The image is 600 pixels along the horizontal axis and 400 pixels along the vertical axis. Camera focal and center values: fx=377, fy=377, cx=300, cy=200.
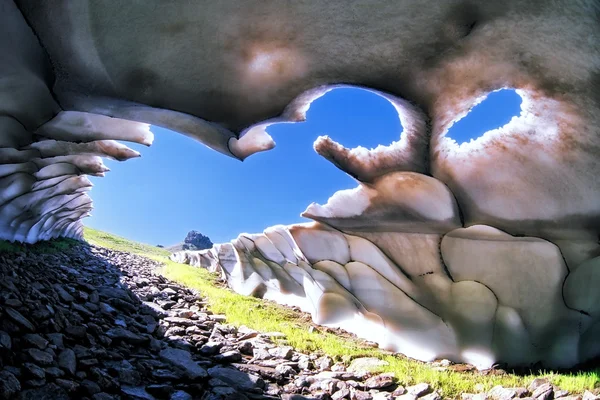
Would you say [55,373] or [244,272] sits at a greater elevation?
[244,272]

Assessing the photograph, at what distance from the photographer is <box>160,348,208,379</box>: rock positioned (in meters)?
3.22

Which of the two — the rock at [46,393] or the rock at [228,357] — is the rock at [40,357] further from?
the rock at [228,357]

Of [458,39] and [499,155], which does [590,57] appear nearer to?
[458,39]

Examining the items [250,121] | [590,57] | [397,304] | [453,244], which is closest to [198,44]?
[250,121]

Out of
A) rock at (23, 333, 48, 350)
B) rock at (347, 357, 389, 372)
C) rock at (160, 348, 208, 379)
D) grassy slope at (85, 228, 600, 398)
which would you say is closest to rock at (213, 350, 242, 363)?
rock at (160, 348, 208, 379)

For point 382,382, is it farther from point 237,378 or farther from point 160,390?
point 160,390

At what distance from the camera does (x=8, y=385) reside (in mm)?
2115

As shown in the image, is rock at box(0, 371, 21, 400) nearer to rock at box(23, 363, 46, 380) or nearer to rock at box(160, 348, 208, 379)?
rock at box(23, 363, 46, 380)

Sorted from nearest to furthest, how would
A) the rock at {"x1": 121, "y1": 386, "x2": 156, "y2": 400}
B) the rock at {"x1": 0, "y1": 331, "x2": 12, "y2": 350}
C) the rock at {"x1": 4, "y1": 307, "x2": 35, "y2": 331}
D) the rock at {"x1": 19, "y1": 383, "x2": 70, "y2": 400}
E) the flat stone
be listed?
the rock at {"x1": 19, "y1": 383, "x2": 70, "y2": 400} → the rock at {"x1": 0, "y1": 331, "x2": 12, "y2": 350} → the rock at {"x1": 121, "y1": 386, "x2": 156, "y2": 400} → the rock at {"x1": 4, "y1": 307, "x2": 35, "y2": 331} → the flat stone

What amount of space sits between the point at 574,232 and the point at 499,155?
1.18m

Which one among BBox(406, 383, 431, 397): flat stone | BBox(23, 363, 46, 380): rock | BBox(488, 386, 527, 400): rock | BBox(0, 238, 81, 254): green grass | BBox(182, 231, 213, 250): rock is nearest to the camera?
BBox(23, 363, 46, 380): rock

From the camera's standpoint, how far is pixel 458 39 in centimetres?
205

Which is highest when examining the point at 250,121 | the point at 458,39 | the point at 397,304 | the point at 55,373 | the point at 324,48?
the point at 458,39

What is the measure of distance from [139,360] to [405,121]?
2.97 metres
